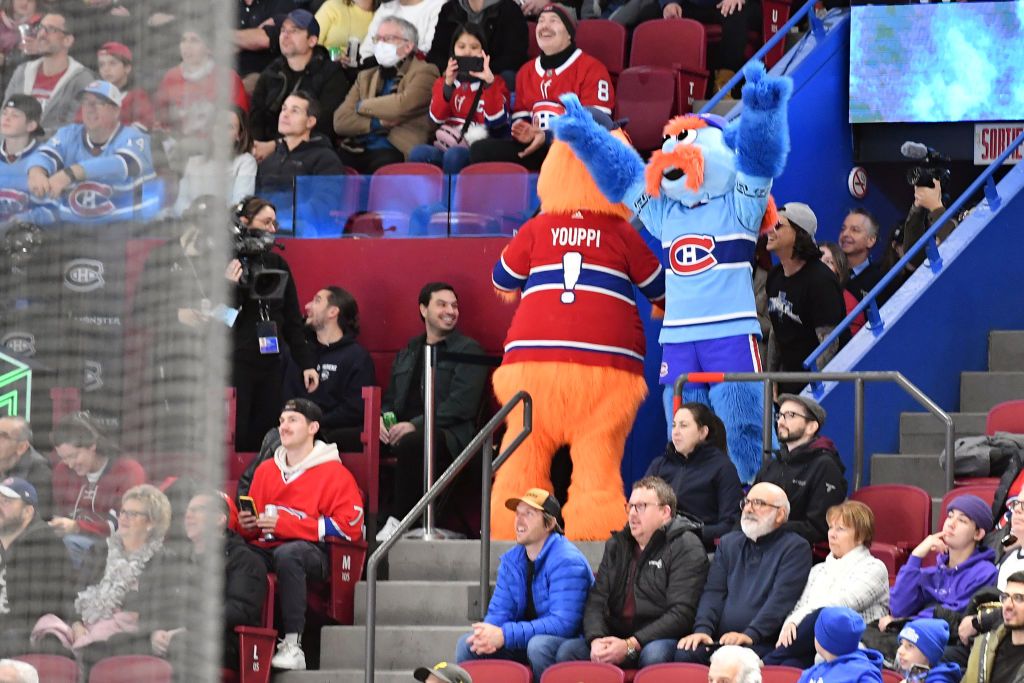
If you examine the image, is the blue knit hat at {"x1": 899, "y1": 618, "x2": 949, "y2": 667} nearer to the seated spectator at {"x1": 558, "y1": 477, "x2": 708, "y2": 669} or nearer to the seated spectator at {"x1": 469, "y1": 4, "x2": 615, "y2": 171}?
the seated spectator at {"x1": 558, "y1": 477, "x2": 708, "y2": 669}

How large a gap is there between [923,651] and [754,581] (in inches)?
42.6

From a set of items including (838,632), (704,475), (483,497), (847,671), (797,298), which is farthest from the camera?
(797,298)

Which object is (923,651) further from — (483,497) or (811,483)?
(483,497)

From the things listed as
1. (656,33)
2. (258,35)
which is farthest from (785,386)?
(258,35)

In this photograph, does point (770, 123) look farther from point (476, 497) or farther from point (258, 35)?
point (258, 35)

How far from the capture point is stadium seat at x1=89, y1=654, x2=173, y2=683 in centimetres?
248

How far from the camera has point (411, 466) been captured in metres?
10.2

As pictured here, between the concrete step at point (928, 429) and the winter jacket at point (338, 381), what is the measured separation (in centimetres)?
276

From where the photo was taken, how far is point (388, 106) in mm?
12406

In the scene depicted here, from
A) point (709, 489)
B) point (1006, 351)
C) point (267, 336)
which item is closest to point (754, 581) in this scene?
point (709, 489)

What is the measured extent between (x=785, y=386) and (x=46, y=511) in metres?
8.07

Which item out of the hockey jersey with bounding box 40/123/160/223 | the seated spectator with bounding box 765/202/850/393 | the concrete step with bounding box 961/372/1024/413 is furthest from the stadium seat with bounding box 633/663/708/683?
the hockey jersey with bounding box 40/123/160/223

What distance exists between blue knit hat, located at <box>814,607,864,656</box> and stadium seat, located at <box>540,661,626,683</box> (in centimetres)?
106

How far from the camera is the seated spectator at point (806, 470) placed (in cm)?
858
